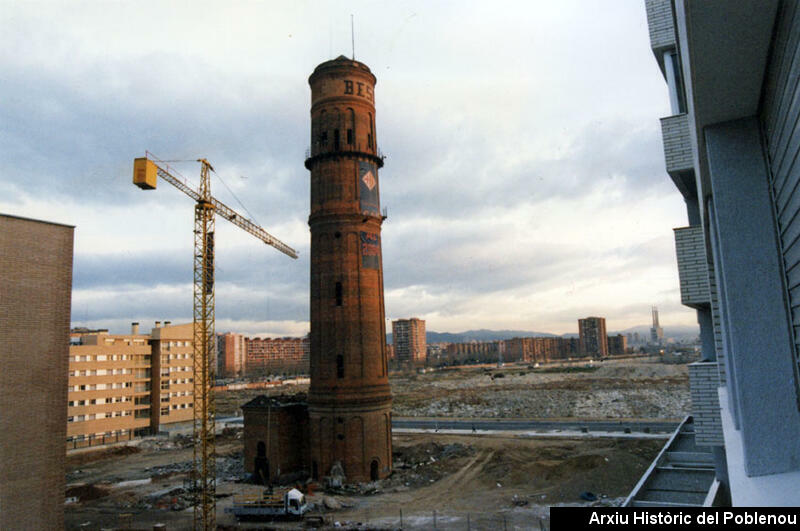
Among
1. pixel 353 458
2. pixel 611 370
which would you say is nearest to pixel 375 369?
pixel 353 458

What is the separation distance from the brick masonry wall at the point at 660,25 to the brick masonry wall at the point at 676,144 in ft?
8.00

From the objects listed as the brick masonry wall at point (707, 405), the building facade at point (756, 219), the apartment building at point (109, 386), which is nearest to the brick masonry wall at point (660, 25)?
the brick masonry wall at point (707, 405)

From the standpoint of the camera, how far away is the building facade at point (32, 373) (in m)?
18.5

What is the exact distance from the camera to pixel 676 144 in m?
13.4

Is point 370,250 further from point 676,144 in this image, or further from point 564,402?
point 564,402

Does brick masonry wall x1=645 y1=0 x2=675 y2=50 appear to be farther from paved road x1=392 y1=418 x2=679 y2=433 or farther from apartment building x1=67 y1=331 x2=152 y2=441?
apartment building x1=67 y1=331 x2=152 y2=441

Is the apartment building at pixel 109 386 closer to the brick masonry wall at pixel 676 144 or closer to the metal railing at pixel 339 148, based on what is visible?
the metal railing at pixel 339 148

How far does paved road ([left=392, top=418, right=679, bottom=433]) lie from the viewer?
1772 inches

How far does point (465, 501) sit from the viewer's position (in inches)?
1097

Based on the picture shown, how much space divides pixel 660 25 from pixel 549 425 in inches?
1643

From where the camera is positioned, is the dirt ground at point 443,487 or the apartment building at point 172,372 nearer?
the dirt ground at point 443,487

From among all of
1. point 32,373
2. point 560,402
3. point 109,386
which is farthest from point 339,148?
point 560,402

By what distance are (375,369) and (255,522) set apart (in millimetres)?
10944

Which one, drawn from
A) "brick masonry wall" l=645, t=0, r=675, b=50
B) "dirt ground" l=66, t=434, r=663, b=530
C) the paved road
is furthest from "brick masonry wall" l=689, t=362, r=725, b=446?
the paved road
